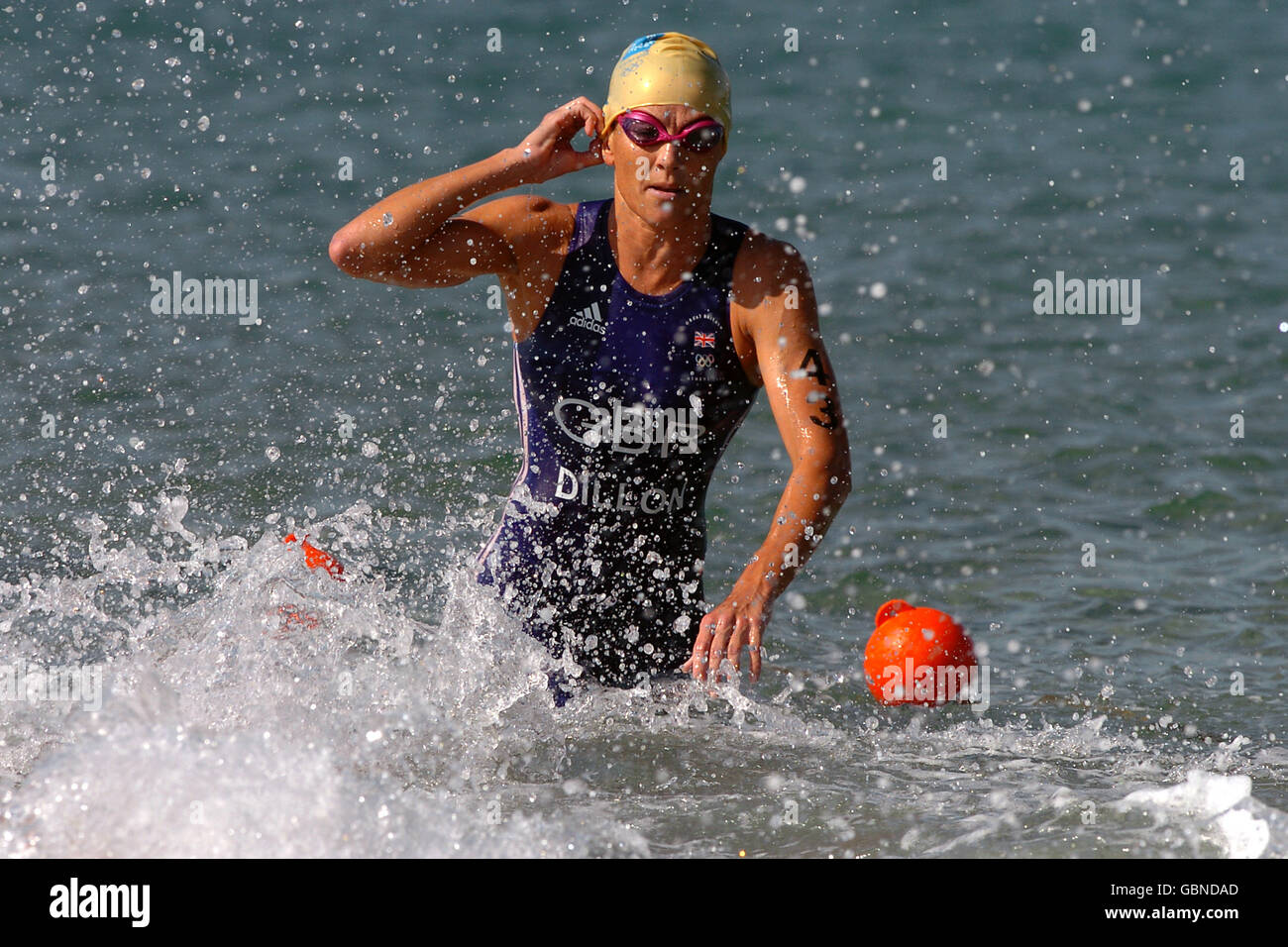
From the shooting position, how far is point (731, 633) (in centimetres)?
414

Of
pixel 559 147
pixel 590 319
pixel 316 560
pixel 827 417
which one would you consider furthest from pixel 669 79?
pixel 316 560

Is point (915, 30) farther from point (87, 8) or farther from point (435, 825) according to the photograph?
point (435, 825)

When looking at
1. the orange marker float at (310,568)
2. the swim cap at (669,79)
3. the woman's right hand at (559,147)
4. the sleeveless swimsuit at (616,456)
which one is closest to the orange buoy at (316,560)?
the orange marker float at (310,568)

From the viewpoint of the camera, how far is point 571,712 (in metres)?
5.14

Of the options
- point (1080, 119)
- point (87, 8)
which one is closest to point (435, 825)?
point (1080, 119)

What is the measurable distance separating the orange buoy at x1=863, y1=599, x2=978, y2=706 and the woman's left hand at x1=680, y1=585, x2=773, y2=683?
46.8 inches

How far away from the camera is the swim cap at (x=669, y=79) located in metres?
4.56

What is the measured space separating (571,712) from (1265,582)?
398 cm

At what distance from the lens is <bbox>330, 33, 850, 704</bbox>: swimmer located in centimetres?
460

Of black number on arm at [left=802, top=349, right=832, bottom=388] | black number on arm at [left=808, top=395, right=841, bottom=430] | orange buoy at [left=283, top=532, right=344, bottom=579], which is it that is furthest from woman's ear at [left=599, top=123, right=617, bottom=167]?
orange buoy at [left=283, top=532, right=344, bottom=579]

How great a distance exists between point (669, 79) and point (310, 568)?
2.11 m

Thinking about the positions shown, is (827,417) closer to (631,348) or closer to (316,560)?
(631,348)

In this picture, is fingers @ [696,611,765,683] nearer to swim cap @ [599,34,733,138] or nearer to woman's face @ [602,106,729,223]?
woman's face @ [602,106,729,223]

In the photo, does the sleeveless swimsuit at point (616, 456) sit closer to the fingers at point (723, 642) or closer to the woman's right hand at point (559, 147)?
the woman's right hand at point (559, 147)
